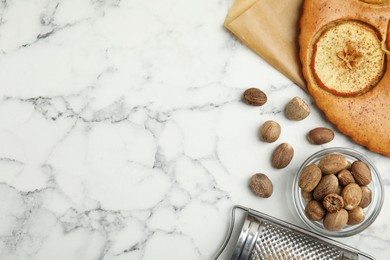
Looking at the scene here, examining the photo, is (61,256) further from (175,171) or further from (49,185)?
(175,171)

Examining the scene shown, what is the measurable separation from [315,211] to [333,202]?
0.04m

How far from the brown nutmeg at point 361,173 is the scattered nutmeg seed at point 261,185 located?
15 centimetres

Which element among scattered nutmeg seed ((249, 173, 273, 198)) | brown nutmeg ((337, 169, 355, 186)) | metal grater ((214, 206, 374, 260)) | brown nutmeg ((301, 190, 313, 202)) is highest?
brown nutmeg ((337, 169, 355, 186))

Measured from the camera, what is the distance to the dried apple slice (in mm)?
978

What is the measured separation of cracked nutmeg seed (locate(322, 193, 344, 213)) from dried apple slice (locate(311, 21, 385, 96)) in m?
0.19

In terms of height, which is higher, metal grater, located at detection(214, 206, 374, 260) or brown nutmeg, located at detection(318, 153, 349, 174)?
brown nutmeg, located at detection(318, 153, 349, 174)

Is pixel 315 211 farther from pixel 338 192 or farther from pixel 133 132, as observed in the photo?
pixel 133 132

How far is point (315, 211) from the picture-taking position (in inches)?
36.6

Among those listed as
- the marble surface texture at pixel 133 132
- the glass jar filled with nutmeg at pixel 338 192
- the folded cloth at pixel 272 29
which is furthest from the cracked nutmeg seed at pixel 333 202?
the folded cloth at pixel 272 29

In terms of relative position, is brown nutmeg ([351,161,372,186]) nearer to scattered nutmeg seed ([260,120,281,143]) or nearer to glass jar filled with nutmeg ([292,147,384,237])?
glass jar filled with nutmeg ([292,147,384,237])

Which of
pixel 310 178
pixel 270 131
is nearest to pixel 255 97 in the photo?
pixel 270 131

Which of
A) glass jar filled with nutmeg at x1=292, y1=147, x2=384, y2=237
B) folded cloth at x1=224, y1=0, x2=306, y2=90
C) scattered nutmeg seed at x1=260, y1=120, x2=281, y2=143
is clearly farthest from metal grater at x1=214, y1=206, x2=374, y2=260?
folded cloth at x1=224, y1=0, x2=306, y2=90

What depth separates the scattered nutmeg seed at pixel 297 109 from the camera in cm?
98

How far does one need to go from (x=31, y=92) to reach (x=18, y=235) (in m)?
0.25
